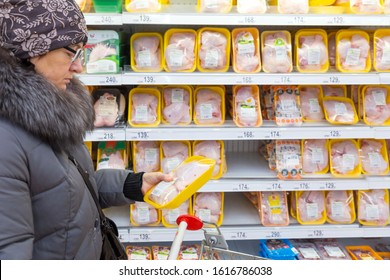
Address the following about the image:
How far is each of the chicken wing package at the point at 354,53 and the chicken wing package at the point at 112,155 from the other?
4.48 ft

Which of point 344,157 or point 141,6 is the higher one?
point 141,6

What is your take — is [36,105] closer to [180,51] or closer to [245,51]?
[180,51]

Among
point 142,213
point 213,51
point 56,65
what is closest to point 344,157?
point 213,51

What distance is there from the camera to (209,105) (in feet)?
7.96

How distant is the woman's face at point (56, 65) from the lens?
1109 millimetres

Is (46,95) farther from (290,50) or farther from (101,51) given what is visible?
(290,50)

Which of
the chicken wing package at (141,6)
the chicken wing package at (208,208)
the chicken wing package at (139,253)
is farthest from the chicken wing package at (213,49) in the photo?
the chicken wing package at (139,253)

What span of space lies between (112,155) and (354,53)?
1.53 meters

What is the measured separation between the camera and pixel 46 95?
1.08 meters

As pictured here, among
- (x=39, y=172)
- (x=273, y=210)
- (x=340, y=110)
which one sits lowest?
(x=273, y=210)

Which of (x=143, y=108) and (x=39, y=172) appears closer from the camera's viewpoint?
(x=39, y=172)

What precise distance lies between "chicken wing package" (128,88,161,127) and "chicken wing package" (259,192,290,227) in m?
0.81

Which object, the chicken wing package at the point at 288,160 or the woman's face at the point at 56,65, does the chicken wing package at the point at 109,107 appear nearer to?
the chicken wing package at the point at 288,160
